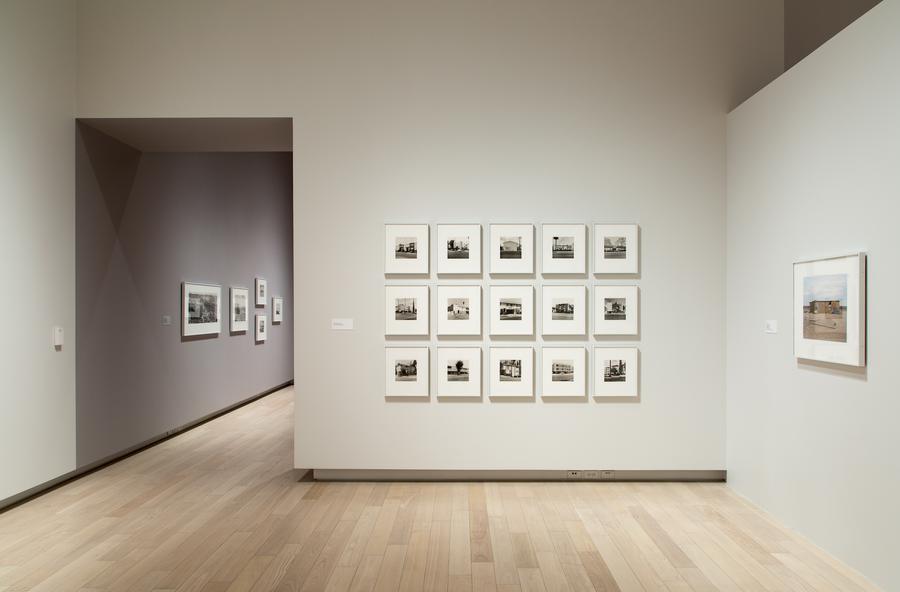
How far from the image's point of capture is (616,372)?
235 inches

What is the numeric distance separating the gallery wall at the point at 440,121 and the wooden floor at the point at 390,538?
671 mm

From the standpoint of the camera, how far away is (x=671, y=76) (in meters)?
6.05

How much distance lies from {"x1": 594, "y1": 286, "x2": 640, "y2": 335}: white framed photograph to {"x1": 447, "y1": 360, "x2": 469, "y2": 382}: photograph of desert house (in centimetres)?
130

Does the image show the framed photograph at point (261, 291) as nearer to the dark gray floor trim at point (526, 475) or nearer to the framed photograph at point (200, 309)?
the framed photograph at point (200, 309)

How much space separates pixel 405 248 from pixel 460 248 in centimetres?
53

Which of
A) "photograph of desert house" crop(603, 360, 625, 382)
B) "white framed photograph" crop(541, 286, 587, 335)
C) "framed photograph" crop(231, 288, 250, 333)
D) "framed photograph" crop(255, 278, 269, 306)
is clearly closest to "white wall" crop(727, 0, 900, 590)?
"photograph of desert house" crop(603, 360, 625, 382)

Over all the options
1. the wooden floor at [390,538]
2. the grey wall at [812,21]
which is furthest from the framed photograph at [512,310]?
the grey wall at [812,21]

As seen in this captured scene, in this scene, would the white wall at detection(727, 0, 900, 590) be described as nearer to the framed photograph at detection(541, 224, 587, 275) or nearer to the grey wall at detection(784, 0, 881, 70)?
the grey wall at detection(784, 0, 881, 70)

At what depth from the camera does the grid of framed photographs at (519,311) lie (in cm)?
596

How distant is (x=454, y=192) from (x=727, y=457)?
11.9 ft

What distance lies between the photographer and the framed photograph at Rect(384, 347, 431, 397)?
601 centimetres

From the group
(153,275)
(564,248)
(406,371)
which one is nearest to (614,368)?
(564,248)

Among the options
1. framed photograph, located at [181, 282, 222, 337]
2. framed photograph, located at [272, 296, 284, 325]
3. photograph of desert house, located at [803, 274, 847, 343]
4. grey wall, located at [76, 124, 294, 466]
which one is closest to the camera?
photograph of desert house, located at [803, 274, 847, 343]

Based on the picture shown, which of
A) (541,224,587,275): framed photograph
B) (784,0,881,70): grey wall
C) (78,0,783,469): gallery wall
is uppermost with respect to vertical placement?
(784,0,881,70): grey wall
